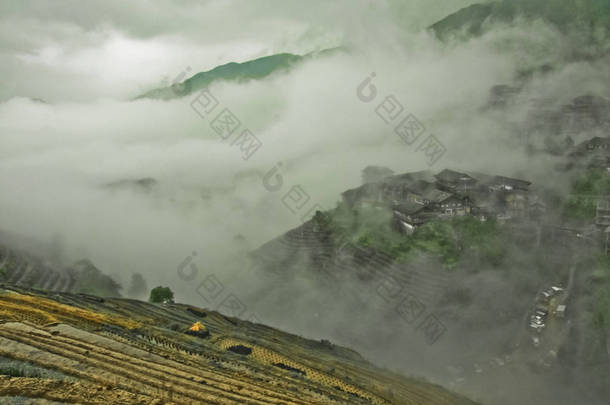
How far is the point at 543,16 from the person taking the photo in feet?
116

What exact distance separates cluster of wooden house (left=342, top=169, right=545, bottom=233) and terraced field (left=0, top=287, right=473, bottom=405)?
1311 cm

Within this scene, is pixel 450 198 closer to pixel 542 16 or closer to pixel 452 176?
pixel 452 176

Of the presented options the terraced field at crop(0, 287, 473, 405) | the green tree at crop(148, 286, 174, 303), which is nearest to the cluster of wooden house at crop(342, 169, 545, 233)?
the green tree at crop(148, 286, 174, 303)

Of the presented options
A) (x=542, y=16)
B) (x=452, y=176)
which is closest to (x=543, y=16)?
(x=542, y=16)

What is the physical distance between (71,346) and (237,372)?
2051 millimetres

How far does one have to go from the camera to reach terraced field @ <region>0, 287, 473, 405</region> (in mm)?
3729

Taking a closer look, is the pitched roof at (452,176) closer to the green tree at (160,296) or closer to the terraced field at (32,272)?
the green tree at (160,296)

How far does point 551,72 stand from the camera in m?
32.8

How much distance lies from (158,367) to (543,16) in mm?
42243

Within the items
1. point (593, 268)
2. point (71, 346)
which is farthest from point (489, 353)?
point (71, 346)

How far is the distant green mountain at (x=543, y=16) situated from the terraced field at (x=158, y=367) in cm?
3613

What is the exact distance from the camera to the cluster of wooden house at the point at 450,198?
20984 millimetres

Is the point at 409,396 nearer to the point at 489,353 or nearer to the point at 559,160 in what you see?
the point at 489,353

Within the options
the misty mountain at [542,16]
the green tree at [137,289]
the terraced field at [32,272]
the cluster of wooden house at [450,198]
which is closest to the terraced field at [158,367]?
the terraced field at [32,272]
